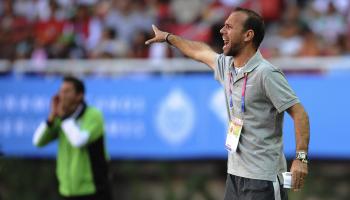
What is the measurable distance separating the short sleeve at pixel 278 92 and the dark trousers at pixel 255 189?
58 cm

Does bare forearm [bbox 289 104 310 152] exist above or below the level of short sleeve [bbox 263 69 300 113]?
below

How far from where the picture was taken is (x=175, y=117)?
42.7 ft

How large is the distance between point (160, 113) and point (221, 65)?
Result: 21.4 ft

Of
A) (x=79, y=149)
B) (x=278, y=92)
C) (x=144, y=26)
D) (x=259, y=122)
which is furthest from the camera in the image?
(x=144, y=26)

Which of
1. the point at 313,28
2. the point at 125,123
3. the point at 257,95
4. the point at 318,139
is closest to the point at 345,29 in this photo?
the point at 313,28

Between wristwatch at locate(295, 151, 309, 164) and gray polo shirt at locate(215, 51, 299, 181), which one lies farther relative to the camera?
gray polo shirt at locate(215, 51, 299, 181)

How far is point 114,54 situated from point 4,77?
6.00 ft

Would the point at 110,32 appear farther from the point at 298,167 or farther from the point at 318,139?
the point at 298,167

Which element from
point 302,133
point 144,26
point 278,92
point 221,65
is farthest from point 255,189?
point 144,26

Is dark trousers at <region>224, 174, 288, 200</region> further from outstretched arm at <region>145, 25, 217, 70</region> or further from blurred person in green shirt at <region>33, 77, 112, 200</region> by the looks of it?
blurred person in green shirt at <region>33, 77, 112, 200</region>

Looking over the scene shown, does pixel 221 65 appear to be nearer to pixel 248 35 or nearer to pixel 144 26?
pixel 248 35

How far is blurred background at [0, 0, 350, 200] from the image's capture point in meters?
12.5

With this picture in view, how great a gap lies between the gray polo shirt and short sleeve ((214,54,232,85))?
0.91 feet

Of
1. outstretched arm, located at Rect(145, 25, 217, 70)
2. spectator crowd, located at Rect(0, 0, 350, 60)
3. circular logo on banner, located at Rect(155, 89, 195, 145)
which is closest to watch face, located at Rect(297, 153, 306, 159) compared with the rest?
outstretched arm, located at Rect(145, 25, 217, 70)
